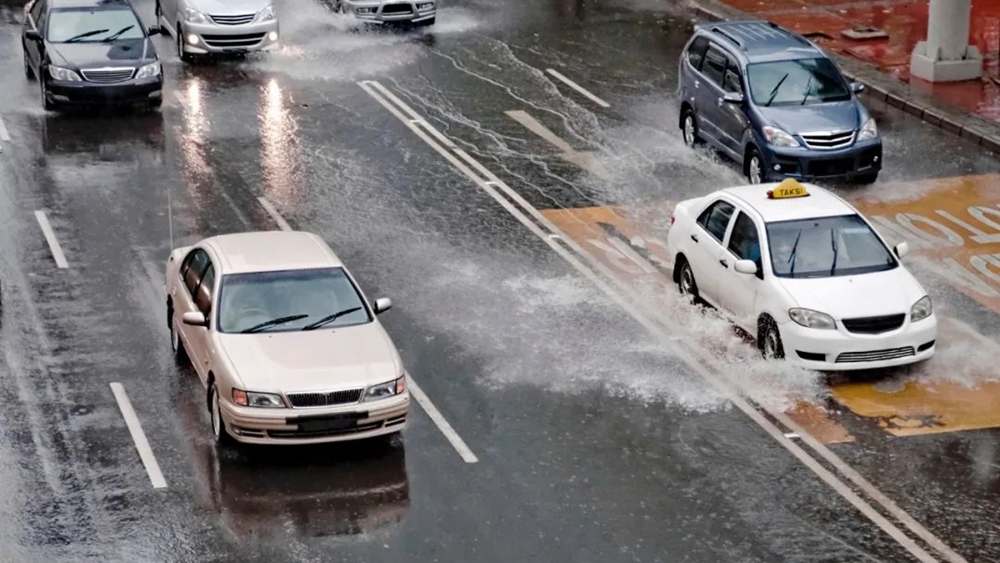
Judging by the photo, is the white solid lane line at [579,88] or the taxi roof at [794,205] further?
the white solid lane line at [579,88]

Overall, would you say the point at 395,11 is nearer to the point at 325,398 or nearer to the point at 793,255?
the point at 793,255

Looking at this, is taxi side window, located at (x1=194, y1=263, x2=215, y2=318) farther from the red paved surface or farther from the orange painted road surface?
the red paved surface

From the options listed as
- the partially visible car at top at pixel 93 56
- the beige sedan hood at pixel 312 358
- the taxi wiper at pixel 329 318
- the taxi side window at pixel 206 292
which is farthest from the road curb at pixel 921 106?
the taxi side window at pixel 206 292

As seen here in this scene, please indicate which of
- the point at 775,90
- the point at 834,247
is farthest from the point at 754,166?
the point at 834,247

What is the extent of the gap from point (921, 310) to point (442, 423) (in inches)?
186

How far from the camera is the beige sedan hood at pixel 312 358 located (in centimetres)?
1497

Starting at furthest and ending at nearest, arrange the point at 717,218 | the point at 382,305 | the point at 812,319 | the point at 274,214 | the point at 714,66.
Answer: the point at 714,66 < the point at 274,214 < the point at 717,218 < the point at 812,319 < the point at 382,305

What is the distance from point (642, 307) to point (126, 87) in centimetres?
1063

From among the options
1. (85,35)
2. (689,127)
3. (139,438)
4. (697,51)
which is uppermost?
(697,51)

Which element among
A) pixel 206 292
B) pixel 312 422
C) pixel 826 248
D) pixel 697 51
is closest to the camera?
pixel 312 422

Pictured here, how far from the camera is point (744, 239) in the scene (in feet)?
60.7

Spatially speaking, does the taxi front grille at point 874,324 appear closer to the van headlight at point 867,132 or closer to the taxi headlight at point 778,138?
the taxi headlight at point 778,138

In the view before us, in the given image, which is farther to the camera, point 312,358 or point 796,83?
point 796,83

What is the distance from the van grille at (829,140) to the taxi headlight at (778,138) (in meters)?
0.16
